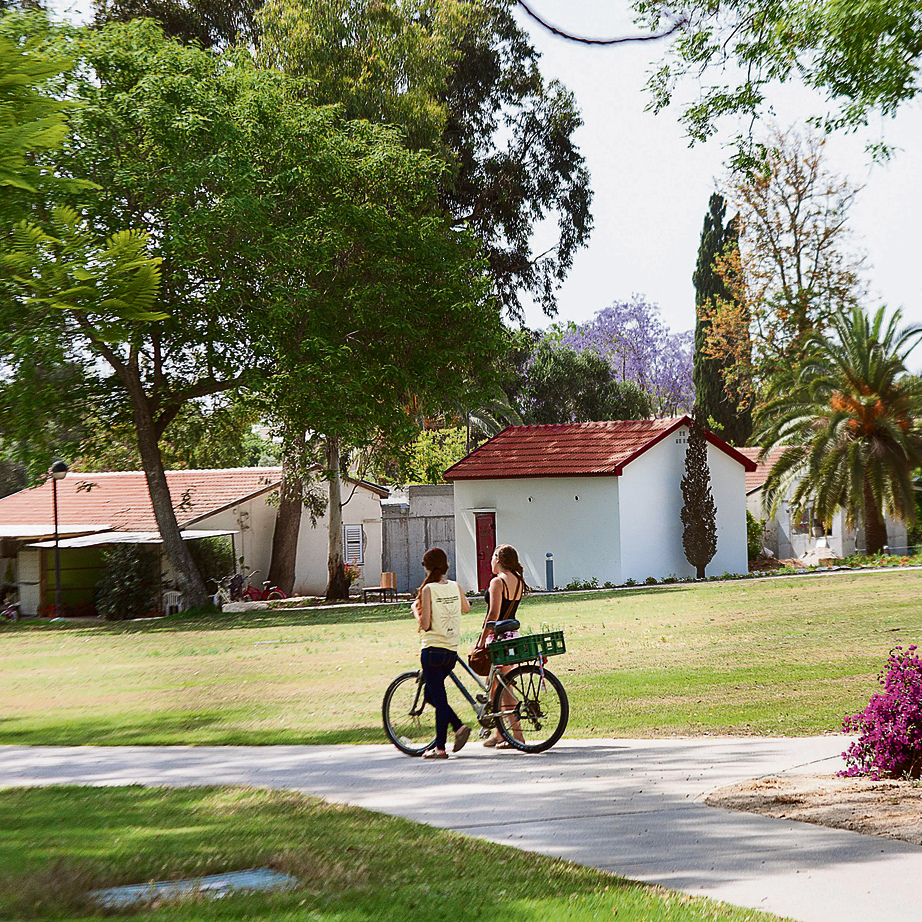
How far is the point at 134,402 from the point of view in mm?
32719

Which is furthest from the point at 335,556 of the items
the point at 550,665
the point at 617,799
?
the point at 617,799

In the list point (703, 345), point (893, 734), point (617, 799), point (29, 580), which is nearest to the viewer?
point (617, 799)

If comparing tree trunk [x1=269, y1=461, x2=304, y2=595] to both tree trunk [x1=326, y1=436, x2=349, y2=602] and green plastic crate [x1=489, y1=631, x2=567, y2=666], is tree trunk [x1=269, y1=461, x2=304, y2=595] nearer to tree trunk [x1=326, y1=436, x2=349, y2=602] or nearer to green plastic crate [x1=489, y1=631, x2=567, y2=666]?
tree trunk [x1=326, y1=436, x2=349, y2=602]

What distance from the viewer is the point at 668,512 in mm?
37781

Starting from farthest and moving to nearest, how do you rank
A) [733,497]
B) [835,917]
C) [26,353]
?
[733,497] → [26,353] → [835,917]

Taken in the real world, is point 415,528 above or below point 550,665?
above

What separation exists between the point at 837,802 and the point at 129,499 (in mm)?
37027

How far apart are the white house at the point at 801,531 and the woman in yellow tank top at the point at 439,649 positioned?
3105 cm

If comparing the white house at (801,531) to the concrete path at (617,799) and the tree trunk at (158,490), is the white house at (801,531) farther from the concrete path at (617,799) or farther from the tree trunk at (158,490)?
the concrete path at (617,799)

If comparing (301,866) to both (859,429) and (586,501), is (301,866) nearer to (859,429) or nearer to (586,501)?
(586,501)

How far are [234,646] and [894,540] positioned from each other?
2585 cm

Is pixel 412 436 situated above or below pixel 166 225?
below

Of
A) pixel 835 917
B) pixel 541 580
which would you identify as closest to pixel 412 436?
pixel 541 580

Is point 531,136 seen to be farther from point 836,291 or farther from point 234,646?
point 234,646
